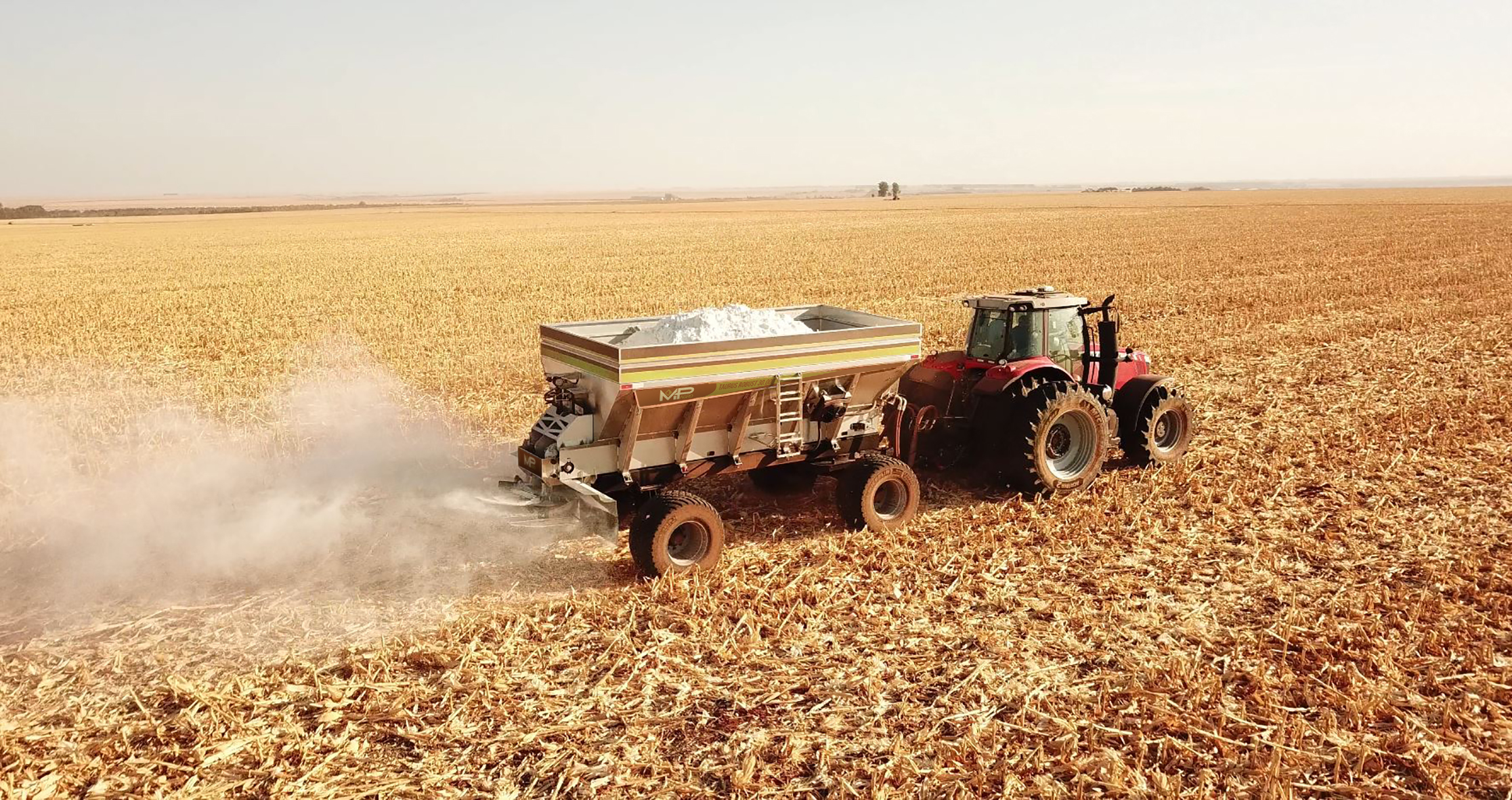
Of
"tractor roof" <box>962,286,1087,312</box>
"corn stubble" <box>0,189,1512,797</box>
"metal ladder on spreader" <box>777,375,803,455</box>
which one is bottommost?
"corn stubble" <box>0,189,1512,797</box>

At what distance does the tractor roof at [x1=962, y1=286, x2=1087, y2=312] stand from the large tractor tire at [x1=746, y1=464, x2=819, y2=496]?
2.29 metres

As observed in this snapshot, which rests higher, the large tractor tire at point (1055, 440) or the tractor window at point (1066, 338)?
the tractor window at point (1066, 338)

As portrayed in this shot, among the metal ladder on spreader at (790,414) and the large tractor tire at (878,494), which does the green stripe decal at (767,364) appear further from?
the large tractor tire at (878,494)

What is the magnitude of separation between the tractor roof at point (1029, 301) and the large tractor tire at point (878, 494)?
6.47ft

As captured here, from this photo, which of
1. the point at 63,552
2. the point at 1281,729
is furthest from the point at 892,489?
the point at 63,552

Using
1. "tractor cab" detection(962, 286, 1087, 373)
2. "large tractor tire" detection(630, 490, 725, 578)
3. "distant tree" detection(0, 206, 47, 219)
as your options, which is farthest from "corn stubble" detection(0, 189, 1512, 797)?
"distant tree" detection(0, 206, 47, 219)

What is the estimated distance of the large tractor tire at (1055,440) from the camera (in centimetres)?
901

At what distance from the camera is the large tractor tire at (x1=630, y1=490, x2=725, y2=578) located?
741 cm

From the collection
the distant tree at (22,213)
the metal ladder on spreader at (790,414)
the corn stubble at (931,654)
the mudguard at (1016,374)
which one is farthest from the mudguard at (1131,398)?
the distant tree at (22,213)

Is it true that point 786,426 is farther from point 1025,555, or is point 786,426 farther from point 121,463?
point 121,463

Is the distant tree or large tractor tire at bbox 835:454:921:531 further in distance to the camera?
the distant tree

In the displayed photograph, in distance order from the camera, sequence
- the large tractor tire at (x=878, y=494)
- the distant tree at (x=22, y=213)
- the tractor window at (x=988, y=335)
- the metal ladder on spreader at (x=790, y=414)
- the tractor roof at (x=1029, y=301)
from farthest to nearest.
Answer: the distant tree at (x=22, y=213), the tractor window at (x=988, y=335), the tractor roof at (x=1029, y=301), the large tractor tire at (x=878, y=494), the metal ladder on spreader at (x=790, y=414)

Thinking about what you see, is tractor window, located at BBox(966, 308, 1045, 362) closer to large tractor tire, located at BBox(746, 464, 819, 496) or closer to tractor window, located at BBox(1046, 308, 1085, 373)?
tractor window, located at BBox(1046, 308, 1085, 373)

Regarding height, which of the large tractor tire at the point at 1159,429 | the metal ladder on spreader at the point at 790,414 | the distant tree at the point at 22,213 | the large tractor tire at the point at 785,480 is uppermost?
the distant tree at the point at 22,213
